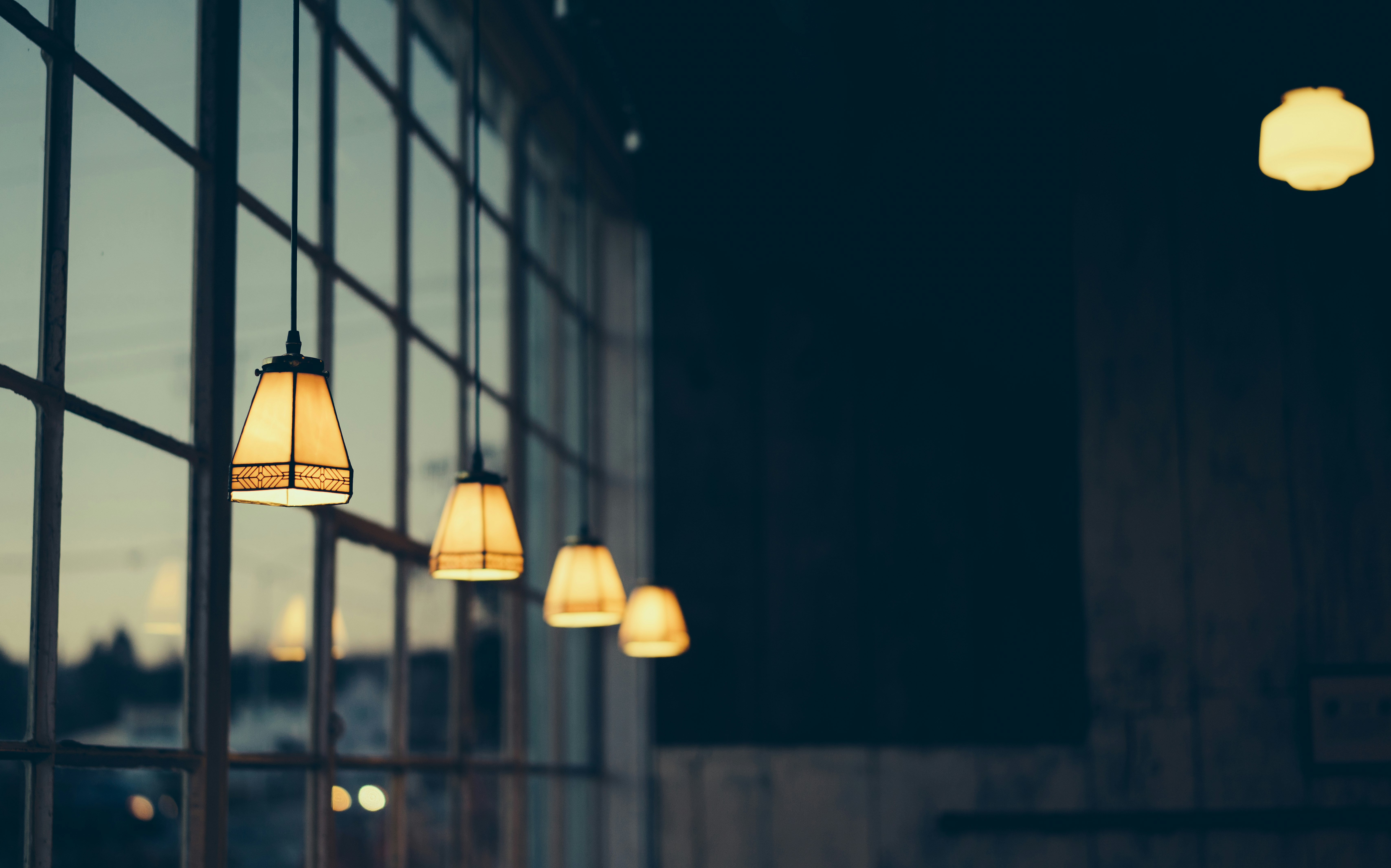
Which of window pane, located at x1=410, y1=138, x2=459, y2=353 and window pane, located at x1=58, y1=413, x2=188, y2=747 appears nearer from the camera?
window pane, located at x1=58, y1=413, x2=188, y2=747

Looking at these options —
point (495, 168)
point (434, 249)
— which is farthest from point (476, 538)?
point (495, 168)

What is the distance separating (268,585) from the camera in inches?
112

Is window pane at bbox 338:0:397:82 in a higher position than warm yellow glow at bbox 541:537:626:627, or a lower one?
higher

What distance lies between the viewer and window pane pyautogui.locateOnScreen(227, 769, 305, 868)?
2.62m

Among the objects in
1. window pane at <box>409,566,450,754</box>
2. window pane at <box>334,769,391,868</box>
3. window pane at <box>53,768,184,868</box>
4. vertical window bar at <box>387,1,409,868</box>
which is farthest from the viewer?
window pane at <box>409,566,450,754</box>

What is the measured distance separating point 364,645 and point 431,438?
0.69m

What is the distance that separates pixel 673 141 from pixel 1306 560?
3.31m

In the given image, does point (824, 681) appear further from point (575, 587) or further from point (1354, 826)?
point (575, 587)

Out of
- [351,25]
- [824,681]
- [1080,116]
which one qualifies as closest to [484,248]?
[351,25]

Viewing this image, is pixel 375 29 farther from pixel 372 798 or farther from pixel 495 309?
pixel 372 798

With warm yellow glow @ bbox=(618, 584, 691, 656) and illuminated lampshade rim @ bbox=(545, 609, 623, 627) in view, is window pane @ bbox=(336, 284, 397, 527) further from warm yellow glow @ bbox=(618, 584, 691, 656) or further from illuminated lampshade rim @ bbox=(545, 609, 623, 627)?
warm yellow glow @ bbox=(618, 584, 691, 656)

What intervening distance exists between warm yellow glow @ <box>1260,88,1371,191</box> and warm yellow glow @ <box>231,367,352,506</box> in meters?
2.90

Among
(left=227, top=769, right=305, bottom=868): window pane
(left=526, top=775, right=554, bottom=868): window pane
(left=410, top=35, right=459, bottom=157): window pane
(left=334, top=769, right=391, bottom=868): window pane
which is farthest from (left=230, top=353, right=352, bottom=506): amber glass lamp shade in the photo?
(left=526, top=775, right=554, bottom=868): window pane

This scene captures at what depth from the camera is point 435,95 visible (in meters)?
4.05
